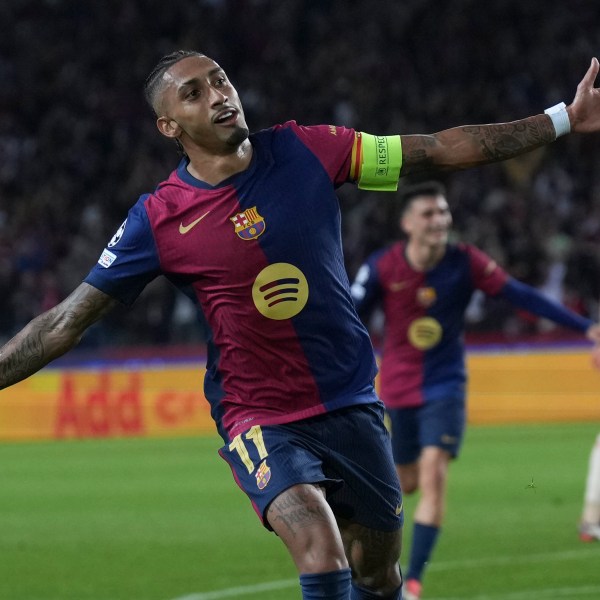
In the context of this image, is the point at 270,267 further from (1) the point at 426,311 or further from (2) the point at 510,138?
(1) the point at 426,311

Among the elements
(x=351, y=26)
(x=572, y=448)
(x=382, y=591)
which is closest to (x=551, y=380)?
(x=572, y=448)

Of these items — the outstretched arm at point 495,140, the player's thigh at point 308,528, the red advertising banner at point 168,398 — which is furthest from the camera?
the red advertising banner at point 168,398

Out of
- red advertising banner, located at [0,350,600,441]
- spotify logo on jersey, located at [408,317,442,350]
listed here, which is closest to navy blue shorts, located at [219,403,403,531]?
spotify logo on jersey, located at [408,317,442,350]

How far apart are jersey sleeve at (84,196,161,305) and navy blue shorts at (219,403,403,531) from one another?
2.28 ft

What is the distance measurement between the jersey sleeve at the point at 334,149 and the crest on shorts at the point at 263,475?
1.08 metres

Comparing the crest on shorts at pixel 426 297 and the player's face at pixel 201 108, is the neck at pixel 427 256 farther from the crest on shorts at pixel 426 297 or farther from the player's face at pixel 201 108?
the player's face at pixel 201 108

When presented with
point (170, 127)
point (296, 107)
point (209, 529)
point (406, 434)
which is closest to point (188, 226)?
point (170, 127)

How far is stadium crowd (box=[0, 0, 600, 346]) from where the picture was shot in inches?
842

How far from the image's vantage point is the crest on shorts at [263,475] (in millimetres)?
5035

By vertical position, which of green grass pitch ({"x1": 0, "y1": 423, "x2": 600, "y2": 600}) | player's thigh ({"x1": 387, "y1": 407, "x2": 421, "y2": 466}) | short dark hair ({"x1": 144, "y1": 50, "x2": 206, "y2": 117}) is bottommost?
green grass pitch ({"x1": 0, "y1": 423, "x2": 600, "y2": 600})

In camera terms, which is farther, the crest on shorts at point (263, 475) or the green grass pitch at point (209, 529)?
the green grass pitch at point (209, 529)

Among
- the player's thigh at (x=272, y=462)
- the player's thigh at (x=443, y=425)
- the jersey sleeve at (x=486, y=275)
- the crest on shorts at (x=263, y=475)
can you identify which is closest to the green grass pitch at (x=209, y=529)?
the player's thigh at (x=443, y=425)

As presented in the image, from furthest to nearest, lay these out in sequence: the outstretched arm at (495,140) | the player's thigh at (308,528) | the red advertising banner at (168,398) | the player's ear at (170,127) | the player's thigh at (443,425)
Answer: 1. the red advertising banner at (168,398)
2. the player's thigh at (443,425)
3. the player's ear at (170,127)
4. the outstretched arm at (495,140)
5. the player's thigh at (308,528)

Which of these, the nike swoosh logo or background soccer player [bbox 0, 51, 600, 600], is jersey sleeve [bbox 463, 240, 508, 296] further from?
the nike swoosh logo
